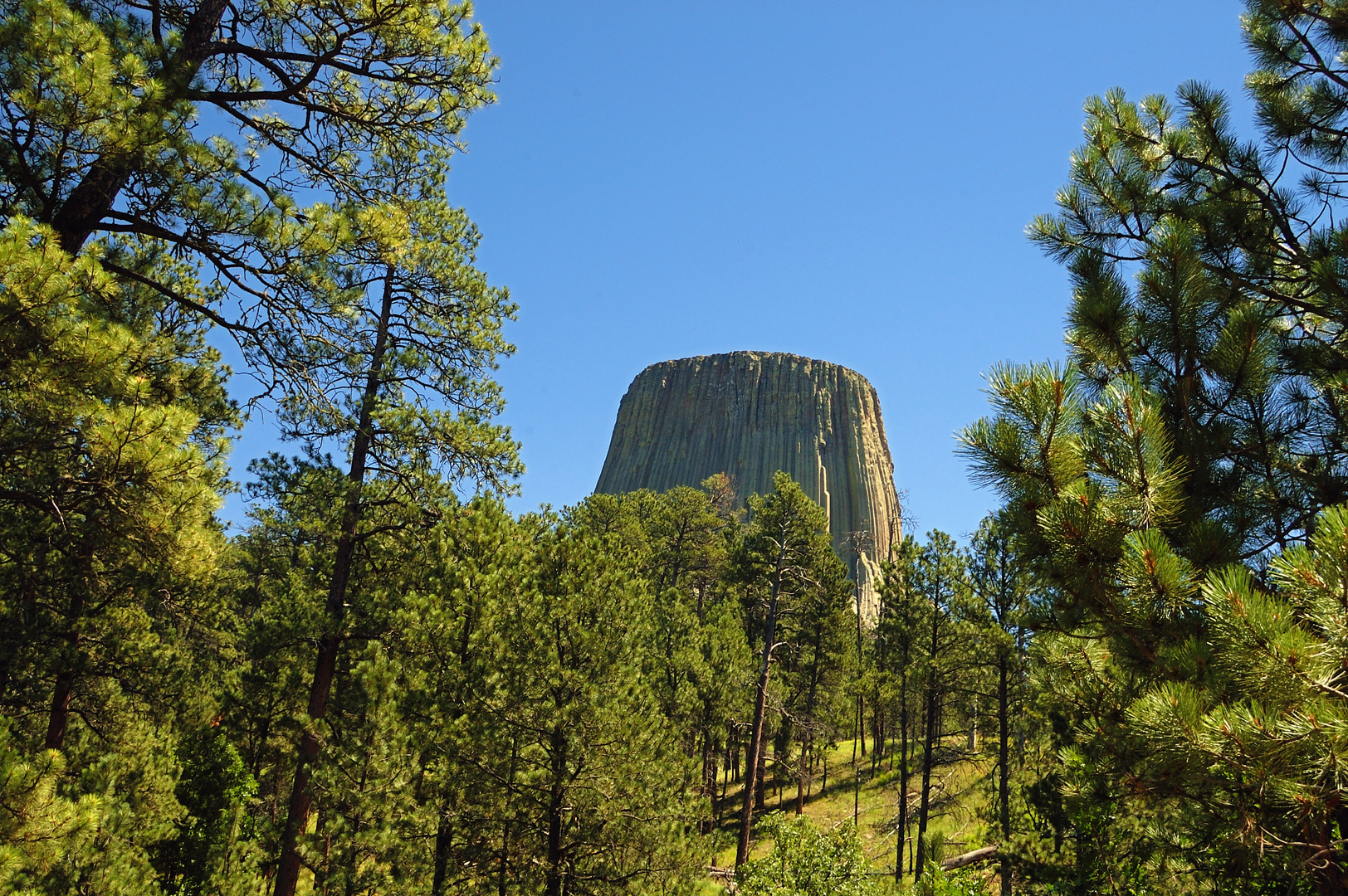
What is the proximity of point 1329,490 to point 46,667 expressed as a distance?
14.9 metres

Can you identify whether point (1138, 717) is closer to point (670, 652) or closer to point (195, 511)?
point (195, 511)

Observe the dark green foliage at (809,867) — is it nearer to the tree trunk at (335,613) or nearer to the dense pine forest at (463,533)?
the dense pine forest at (463,533)

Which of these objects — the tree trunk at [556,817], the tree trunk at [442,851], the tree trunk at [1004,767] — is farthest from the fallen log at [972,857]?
the tree trunk at [442,851]

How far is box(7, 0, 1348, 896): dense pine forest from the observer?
381 centimetres

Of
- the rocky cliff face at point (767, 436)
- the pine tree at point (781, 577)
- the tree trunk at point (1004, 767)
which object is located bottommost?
the tree trunk at point (1004, 767)

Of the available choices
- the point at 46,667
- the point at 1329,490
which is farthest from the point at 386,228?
the point at 46,667

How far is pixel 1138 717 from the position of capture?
3.19 meters

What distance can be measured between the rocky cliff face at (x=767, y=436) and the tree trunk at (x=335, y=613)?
6448 cm

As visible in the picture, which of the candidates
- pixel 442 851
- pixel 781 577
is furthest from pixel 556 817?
pixel 781 577

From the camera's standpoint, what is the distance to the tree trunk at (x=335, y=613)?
31.1ft

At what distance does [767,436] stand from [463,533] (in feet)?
230

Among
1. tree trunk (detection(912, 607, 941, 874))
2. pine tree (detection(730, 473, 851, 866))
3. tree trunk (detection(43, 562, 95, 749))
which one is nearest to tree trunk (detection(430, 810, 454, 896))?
A: tree trunk (detection(43, 562, 95, 749))

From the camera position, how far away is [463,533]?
10.8 m

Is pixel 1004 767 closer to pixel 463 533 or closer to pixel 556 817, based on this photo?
pixel 556 817
